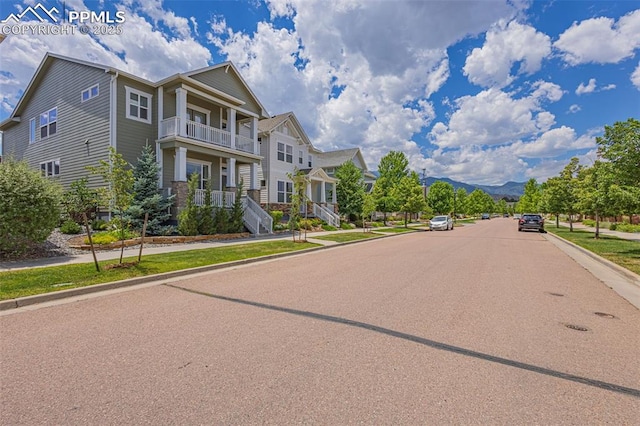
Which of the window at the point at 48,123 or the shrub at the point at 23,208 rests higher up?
the window at the point at 48,123

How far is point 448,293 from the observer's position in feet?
22.8

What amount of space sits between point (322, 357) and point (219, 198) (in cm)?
1710

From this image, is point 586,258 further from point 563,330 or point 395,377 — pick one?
point 395,377

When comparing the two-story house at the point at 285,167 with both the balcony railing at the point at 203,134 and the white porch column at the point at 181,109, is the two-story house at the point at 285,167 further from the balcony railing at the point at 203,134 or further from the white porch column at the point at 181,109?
the white porch column at the point at 181,109

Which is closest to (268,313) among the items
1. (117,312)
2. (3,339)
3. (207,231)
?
(117,312)

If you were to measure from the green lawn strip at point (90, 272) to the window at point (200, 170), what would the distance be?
31.3 ft

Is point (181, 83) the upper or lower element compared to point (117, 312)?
upper

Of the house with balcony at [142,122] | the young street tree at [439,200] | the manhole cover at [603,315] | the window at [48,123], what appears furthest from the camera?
the young street tree at [439,200]

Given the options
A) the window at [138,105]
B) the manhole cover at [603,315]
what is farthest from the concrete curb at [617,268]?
the window at [138,105]

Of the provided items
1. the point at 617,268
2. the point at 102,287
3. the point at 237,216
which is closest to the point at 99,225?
the point at 237,216

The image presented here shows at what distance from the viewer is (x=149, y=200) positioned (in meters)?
15.9

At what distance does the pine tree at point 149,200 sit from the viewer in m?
15.8

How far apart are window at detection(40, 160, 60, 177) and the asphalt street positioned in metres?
19.3

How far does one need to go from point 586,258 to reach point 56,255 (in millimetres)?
19545
